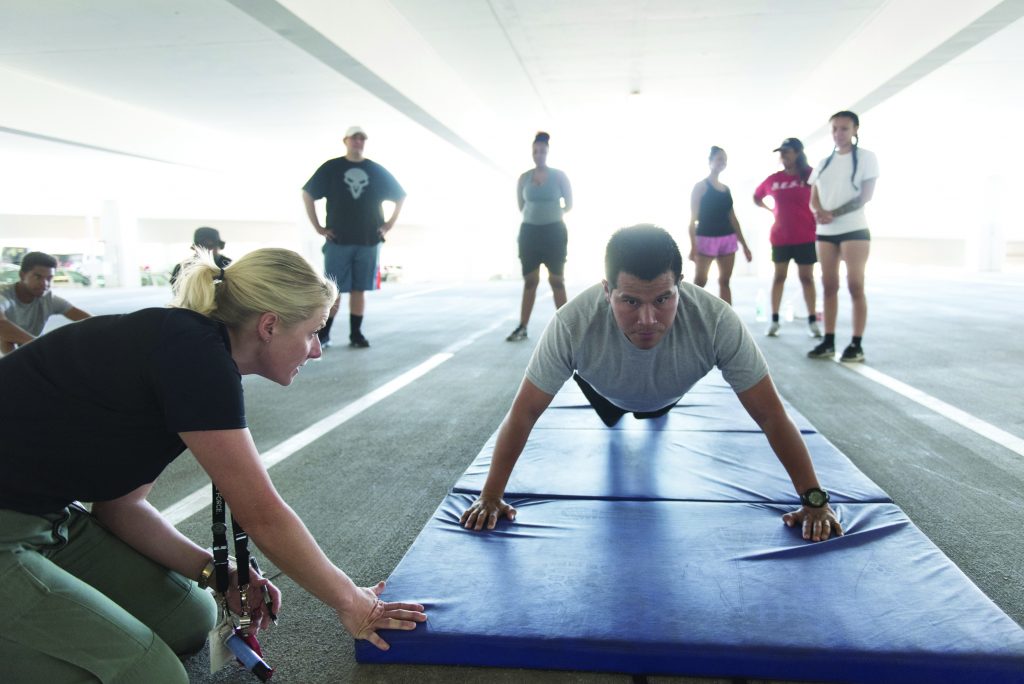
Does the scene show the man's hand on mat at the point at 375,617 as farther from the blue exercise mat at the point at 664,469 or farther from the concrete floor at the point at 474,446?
the blue exercise mat at the point at 664,469

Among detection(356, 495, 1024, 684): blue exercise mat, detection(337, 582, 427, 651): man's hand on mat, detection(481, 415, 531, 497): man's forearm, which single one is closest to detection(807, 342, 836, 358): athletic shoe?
detection(356, 495, 1024, 684): blue exercise mat

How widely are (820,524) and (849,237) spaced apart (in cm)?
335

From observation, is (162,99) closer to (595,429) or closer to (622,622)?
(595,429)

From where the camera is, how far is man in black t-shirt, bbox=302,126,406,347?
5.81 metres

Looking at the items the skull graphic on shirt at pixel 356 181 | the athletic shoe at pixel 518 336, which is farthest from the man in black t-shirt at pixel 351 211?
the athletic shoe at pixel 518 336

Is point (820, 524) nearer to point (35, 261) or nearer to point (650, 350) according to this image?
point (650, 350)

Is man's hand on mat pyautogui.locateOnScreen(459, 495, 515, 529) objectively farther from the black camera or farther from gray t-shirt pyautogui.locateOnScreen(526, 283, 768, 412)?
the black camera

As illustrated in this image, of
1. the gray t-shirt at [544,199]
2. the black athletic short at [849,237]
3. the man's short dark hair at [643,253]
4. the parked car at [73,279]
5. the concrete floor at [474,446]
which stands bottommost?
the parked car at [73,279]

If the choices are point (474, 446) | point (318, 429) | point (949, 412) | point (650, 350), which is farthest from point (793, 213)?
point (318, 429)

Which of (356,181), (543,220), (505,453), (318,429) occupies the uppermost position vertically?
(356,181)

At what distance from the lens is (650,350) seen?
210 cm

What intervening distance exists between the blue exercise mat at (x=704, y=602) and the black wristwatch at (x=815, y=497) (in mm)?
104

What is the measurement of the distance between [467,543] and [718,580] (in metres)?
0.70

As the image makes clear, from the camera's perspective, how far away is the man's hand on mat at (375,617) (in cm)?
145
